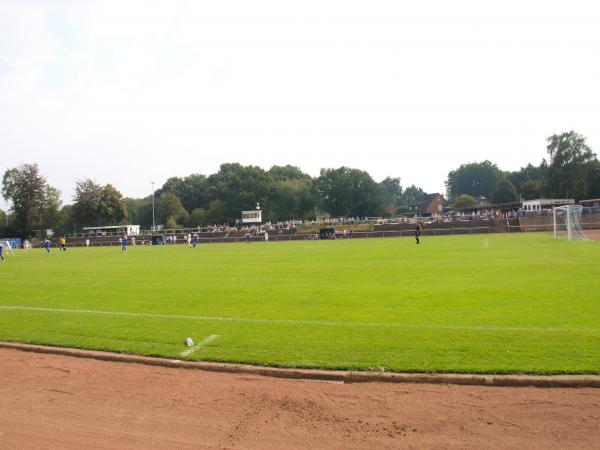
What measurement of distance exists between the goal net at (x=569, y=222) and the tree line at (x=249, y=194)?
36597 mm

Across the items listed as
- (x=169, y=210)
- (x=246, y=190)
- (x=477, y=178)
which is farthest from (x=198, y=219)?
(x=477, y=178)

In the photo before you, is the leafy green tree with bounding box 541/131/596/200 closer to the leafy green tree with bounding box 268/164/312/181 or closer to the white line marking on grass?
the leafy green tree with bounding box 268/164/312/181

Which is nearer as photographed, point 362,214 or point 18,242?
point 18,242

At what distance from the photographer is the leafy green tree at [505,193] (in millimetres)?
109625

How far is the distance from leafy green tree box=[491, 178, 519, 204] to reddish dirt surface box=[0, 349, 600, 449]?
379 ft

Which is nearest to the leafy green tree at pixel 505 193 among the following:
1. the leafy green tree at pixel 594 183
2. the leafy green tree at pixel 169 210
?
the leafy green tree at pixel 594 183

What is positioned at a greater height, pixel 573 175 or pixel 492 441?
pixel 573 175

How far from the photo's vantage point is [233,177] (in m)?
102

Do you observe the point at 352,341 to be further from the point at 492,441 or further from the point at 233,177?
the point at 233,177

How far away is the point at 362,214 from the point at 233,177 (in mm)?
31463

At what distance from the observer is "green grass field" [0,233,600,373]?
662 centimetres

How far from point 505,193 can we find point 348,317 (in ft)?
376

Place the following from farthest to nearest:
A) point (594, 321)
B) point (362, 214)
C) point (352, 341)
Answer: point (362, 214) → point (594, 321) → point (352, 341)

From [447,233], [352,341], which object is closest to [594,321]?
[352,341]
